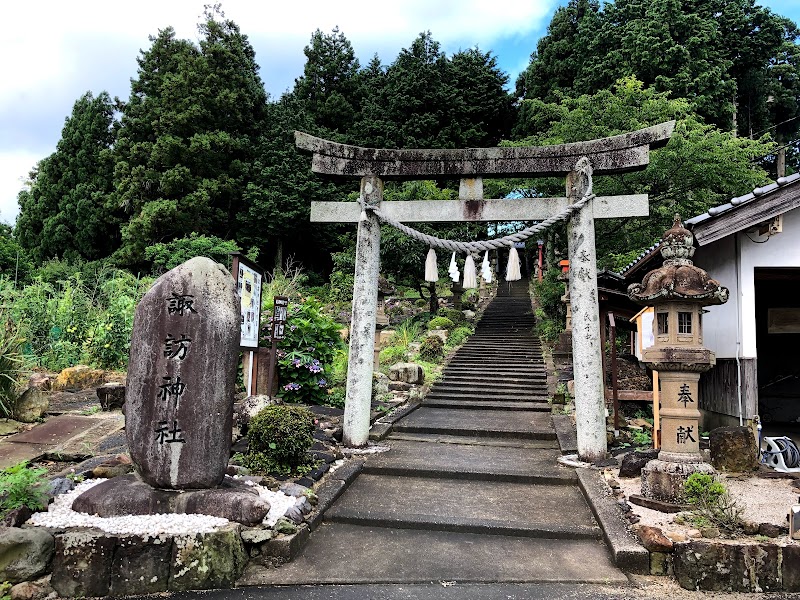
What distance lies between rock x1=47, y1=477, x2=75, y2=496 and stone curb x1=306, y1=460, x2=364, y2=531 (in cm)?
230

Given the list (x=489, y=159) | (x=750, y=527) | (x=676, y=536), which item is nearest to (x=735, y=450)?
(x=750, y=527)

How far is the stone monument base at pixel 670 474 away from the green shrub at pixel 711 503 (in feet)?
0.42

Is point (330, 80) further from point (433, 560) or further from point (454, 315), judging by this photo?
point (433, 560)

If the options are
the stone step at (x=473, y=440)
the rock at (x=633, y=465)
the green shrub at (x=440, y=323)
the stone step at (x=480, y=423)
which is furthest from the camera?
the green shrub at (x=440, y=323)

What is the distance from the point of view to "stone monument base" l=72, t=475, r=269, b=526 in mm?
4496

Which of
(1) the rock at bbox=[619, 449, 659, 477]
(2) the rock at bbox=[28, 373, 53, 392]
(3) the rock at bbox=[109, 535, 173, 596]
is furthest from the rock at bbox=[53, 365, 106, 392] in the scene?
(1) the rock at bbox=[619, 449, 659, 477]

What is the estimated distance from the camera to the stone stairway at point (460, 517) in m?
4.39

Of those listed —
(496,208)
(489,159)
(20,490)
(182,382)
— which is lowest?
(20,490)

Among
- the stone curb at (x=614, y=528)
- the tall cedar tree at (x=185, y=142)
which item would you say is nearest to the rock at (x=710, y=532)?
the stone curb at (x=614, y=528)

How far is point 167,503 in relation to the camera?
4.53 m

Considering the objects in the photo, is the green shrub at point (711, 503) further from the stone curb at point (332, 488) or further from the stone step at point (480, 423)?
the stone step at point (480, 423)

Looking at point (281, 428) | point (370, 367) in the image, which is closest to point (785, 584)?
point (281, 428)

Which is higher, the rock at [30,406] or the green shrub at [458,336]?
the green shrub at [458,336]

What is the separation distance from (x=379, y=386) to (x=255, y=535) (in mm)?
7988
